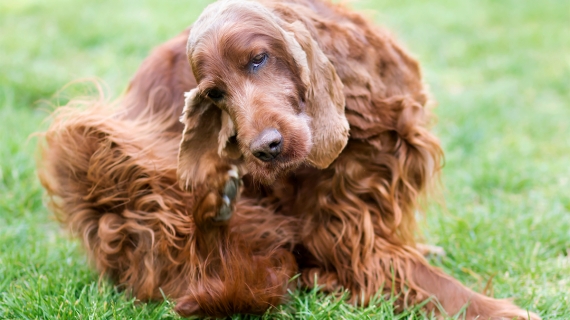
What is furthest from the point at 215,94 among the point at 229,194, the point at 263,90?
the point at 229,194

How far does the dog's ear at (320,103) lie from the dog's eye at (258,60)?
137mm

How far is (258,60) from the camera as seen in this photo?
2020mm

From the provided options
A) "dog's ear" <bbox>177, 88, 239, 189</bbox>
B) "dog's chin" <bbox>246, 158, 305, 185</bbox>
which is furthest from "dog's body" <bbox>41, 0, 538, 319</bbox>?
"dog's chin" <bbox>246, 158, 305, 185</bbox>

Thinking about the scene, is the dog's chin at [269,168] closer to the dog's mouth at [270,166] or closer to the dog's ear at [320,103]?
the dog's mouth at [270,166]

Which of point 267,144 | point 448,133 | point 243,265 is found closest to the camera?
point 267,144

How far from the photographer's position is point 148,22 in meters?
6.07

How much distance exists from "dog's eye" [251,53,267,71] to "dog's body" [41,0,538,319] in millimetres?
84

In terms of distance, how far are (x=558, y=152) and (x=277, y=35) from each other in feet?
8.86

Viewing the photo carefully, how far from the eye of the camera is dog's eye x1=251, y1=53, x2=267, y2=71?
6.59 ft

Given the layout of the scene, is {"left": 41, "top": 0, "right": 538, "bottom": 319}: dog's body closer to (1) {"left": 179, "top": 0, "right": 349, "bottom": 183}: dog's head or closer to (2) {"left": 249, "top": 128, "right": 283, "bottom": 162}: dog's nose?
(1) {"left": 179, "top": 0, "right": 349, "bottom": 183}: dog's head

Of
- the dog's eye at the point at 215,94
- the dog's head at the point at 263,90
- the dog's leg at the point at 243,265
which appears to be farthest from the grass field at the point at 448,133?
the dog's eye at the point at 215,94

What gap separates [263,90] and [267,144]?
206 mm

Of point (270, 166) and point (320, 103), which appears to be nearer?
point (270, 166)

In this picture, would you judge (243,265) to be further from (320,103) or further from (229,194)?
(320,103)
